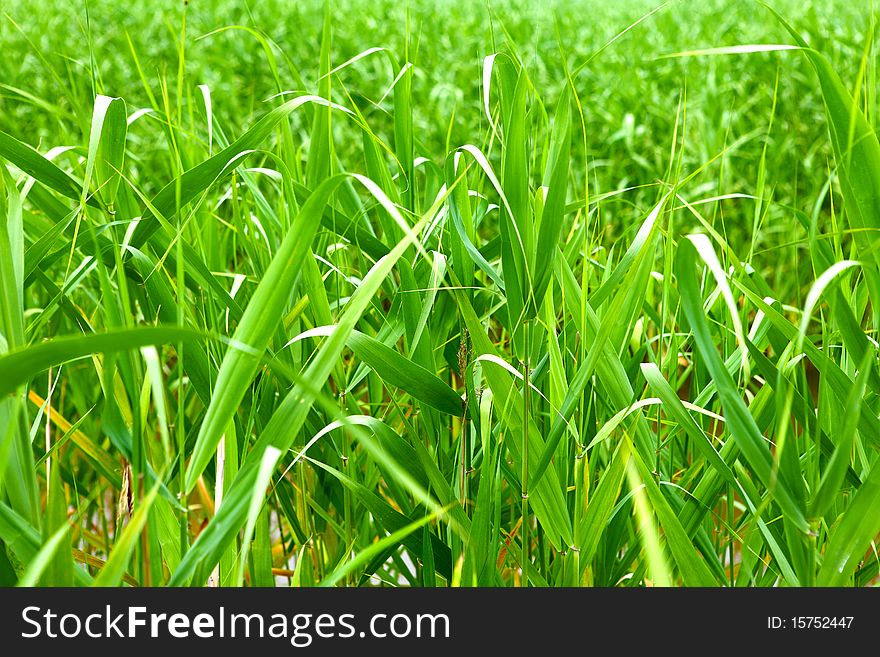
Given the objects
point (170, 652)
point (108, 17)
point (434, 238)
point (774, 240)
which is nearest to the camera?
point (170, 652)

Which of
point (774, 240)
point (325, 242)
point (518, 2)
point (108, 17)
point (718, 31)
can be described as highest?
point (518, 2)

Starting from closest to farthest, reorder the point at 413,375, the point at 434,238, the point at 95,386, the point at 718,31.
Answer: the point at 413,375 → the point at 434,238 → the point at 95,386 → the point at 718,31

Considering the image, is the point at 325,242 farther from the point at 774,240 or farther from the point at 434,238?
the point at 774,240

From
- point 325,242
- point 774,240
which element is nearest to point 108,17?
point 774,240

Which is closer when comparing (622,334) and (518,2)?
(622,334)

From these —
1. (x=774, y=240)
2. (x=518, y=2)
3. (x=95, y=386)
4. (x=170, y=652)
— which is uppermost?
(x=518, y=2)

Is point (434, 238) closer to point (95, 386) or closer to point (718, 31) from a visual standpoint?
point (95, 386)

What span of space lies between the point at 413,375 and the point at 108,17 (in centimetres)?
254

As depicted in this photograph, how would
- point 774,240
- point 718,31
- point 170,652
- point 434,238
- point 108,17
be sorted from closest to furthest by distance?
point 170,652
point 434,238
point 774,240
point 718,31
point 108,17

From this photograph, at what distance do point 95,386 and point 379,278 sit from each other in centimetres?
90

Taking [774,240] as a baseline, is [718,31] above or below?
above

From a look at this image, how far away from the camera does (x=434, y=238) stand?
2.38ft

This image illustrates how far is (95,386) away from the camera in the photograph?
1.21 meters

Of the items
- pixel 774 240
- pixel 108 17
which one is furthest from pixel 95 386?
pixel 108 17
